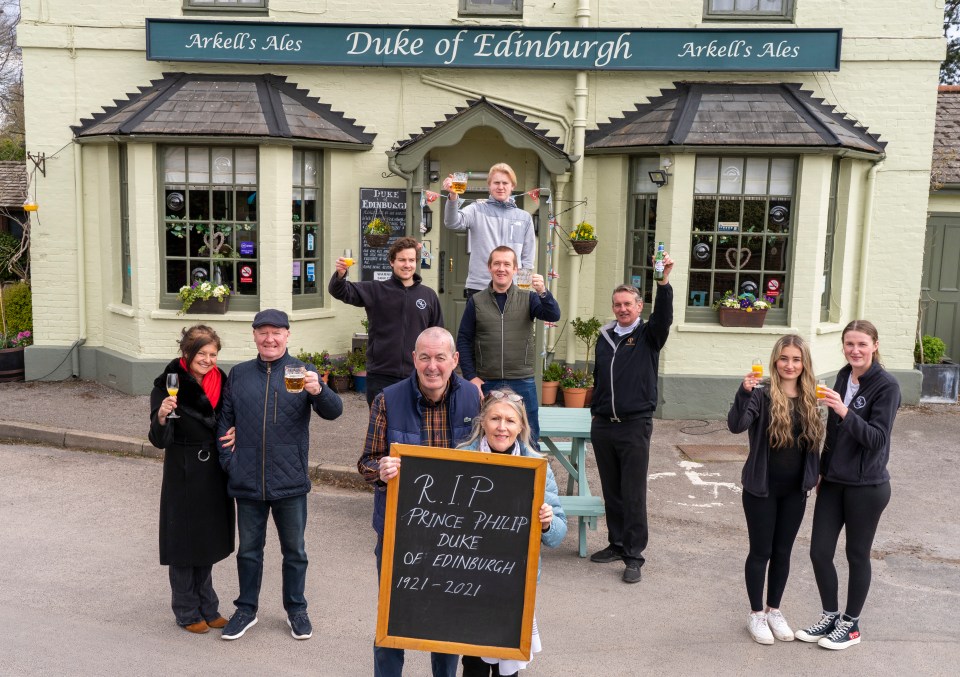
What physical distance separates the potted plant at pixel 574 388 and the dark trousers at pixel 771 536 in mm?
5510

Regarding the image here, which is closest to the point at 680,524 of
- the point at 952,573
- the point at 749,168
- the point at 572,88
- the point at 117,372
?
the point at 952,573

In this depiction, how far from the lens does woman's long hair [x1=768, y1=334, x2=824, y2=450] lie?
5.02m

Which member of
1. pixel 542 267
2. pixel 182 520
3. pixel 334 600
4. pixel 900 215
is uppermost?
pixel 900 215

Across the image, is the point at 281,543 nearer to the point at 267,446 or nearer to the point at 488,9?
the point at 267,446

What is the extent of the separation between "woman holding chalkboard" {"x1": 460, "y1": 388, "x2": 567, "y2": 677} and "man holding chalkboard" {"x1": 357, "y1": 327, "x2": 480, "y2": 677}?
5.3 inches

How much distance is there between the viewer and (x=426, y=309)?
667 centimetres

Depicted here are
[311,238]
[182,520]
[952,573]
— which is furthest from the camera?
[311,238]

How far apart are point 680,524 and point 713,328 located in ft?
12.4

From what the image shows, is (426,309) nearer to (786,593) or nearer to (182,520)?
(182,520)

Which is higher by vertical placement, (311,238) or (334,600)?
(311,238)

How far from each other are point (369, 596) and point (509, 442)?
2215 millimetres

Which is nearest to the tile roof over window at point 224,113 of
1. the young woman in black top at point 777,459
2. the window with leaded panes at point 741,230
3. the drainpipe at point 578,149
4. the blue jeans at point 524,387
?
the drainpipe at point 578,149

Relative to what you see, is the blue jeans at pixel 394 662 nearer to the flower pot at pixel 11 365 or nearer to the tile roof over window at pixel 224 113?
the tile roof over window at pixel 224 113

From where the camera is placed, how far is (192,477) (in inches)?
201
